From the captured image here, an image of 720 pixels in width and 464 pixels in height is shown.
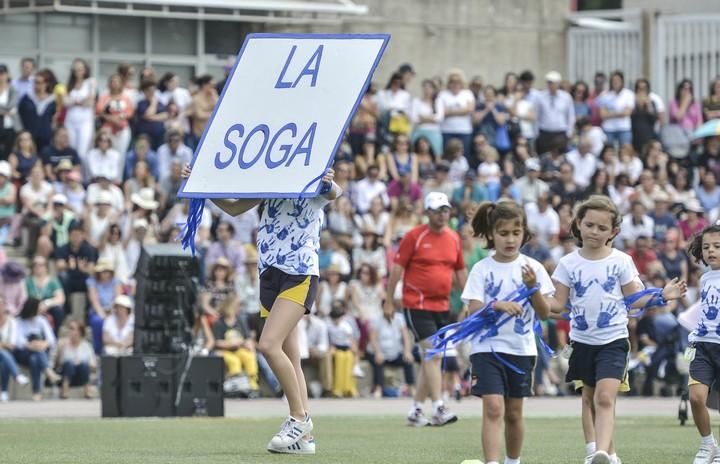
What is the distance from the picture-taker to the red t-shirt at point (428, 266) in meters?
16.9

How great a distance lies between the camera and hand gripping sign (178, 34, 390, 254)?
11766 mm

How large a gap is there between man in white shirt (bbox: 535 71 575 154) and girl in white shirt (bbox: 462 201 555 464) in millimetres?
19368

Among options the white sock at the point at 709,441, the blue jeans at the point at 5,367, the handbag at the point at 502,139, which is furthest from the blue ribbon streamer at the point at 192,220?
the handbag at the point at 502,139

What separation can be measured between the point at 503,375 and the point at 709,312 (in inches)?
79.9

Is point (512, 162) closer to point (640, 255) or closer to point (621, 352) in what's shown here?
point (640, 255)

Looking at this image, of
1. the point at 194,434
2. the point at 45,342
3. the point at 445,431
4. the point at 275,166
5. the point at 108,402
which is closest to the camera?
the point at 275,166

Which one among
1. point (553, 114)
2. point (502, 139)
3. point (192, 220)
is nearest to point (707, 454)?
point (192, 220)

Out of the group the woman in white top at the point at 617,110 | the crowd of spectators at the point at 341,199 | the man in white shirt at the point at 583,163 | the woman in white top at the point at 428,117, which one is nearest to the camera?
the crowd of spectators at the point at 341,199

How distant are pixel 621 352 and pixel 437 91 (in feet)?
58.1

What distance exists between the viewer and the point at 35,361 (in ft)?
70.4

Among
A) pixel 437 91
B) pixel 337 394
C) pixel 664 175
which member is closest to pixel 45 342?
pixel 337 394

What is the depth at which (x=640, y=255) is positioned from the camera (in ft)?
84.7

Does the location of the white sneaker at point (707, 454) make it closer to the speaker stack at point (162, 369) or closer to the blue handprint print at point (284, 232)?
the blue handprint print at point (284, 232)

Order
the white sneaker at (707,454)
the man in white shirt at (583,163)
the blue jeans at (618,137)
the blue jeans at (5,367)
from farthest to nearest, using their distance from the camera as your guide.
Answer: the blue jeans at (618,137)
the man in white shirt at (583,163)
the blue jeans at (5,367)
the white sneaker at (707,454)
